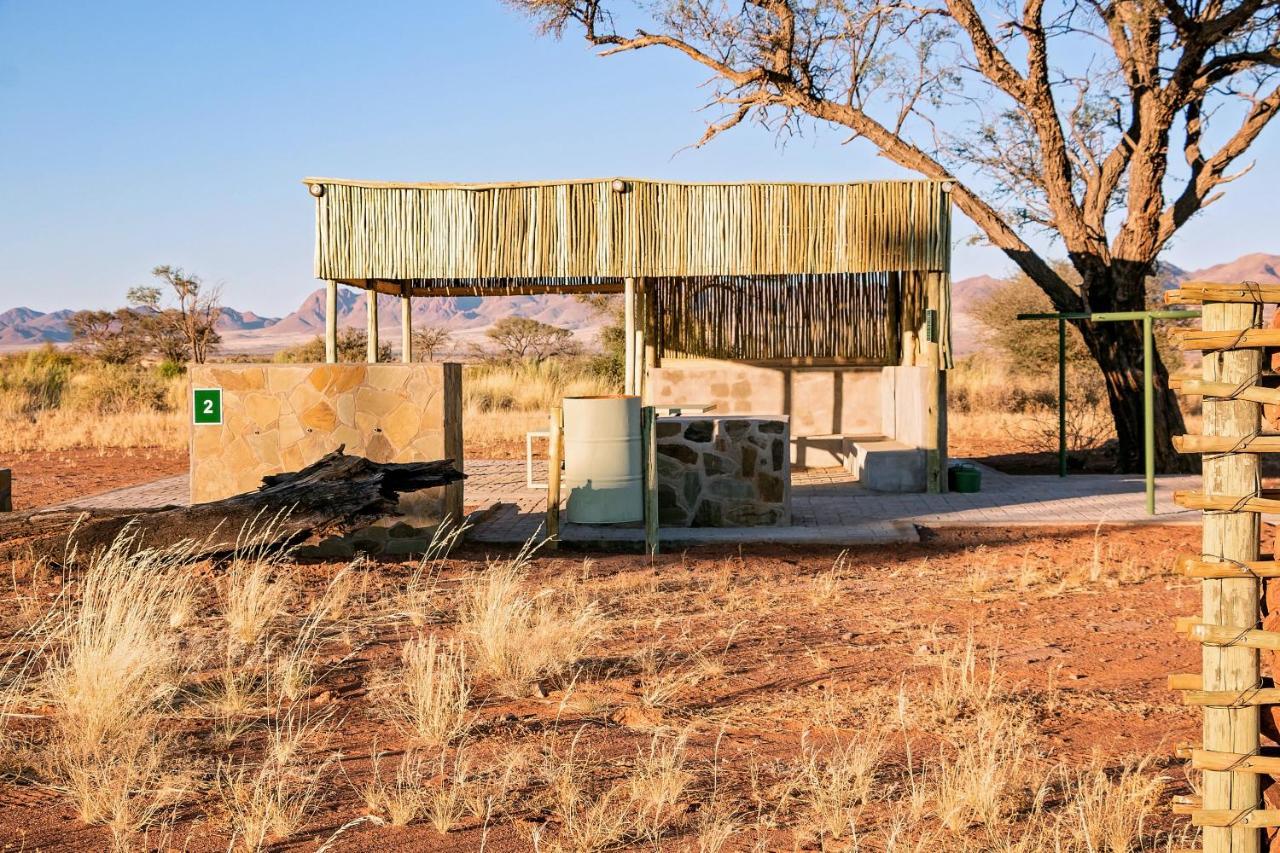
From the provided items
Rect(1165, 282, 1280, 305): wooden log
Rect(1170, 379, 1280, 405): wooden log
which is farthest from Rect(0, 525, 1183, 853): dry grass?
Rect(1165, 282, 1280, 305): wooden log

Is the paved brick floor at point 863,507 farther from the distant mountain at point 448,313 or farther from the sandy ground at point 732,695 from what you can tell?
the distant mountain at point 448,313

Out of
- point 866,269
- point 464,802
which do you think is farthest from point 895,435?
point 464,802

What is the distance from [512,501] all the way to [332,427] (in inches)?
125

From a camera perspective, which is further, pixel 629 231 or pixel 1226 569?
pixel 629 231

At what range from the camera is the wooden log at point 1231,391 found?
308 cm

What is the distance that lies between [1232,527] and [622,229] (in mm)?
10543

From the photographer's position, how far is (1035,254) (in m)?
14.8

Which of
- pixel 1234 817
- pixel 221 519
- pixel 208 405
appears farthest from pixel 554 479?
pixel 1234 817

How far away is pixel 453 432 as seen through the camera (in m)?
9.51

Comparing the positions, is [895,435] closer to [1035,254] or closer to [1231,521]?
[1035,254]

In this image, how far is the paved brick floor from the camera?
992 centimetres

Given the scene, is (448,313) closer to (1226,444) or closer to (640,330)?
(640,330)

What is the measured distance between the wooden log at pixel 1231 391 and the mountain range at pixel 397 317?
381 ft

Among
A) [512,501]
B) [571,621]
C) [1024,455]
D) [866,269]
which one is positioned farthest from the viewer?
[1024,455]
